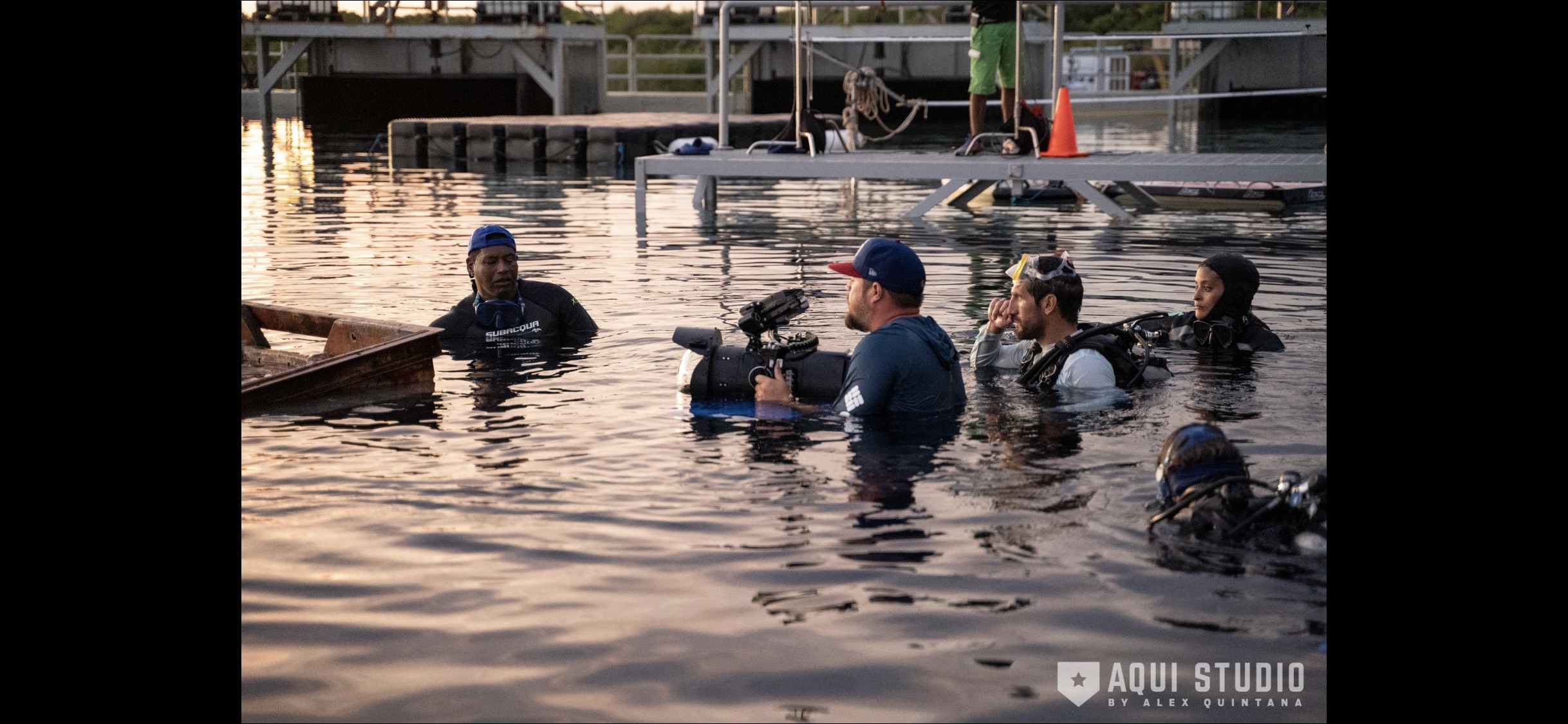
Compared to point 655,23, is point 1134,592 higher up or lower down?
lower down

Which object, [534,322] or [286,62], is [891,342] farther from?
[286,62]

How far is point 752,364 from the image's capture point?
802 centimetres

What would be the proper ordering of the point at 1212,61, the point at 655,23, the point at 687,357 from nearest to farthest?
the point at 687,357 < the point at 1212,61 < the point at 655,23

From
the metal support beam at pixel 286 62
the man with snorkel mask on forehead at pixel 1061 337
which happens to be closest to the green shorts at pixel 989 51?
the man with snorkel mask on forehead at pixel 1061 337

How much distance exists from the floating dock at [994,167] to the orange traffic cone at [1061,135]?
13 centimetres

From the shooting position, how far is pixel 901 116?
46250 millimetres

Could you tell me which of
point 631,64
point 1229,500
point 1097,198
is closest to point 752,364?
point 1229,500

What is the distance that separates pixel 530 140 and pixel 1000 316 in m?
22.6

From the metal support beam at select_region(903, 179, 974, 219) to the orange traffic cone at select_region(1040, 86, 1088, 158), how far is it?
1.10 m

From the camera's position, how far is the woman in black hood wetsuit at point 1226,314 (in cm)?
936

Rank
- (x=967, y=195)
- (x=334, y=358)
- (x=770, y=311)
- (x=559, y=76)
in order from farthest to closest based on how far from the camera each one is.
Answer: (x=559, y=76) < (x=967, y=195) < (x=334, y=358) < (x=770, y=311)
